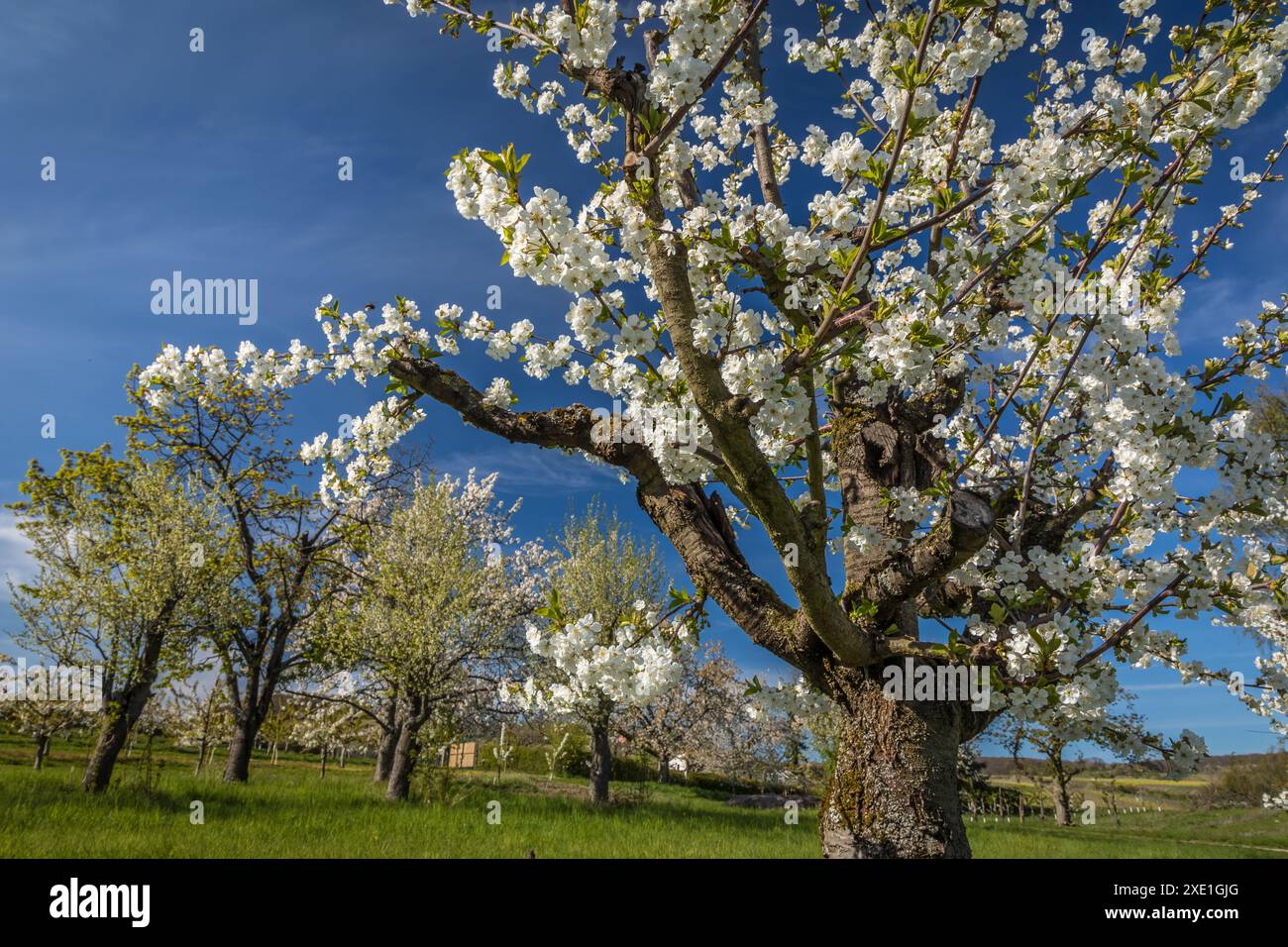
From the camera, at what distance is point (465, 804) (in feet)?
45.9

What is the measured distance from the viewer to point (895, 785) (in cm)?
456

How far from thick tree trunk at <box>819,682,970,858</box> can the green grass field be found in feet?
9.32

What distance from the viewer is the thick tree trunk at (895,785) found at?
14.5 ft

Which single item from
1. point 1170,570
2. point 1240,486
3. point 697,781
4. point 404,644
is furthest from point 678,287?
point 697,781

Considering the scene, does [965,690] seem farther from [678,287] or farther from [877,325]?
[678,287]

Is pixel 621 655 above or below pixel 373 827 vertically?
above

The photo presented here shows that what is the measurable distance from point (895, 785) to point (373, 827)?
8671mm

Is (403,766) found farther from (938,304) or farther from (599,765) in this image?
(938,304)

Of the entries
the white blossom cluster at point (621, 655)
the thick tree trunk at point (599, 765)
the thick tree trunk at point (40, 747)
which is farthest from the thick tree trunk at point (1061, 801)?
the thick tree trunk at point (40, 747)

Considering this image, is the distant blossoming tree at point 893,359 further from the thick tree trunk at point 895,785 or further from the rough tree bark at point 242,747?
the rough tree bark at point 242,747

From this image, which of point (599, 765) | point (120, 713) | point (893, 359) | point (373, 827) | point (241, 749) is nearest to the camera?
point (893, 359)

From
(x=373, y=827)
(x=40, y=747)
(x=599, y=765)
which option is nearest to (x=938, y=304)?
(x=373, y=827)

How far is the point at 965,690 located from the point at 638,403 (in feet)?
9.52

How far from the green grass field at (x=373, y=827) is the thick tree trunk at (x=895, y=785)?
9.32 feet
